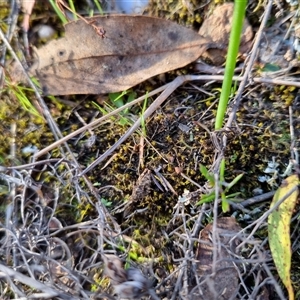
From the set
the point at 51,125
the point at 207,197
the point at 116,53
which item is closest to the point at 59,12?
the point at 116,53

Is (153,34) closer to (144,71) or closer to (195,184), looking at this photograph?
(144,71)

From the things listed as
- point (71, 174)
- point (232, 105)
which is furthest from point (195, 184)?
point (71, 174)

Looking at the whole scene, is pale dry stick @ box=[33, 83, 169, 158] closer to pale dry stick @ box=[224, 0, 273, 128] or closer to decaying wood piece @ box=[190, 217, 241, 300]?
pale dry stick @ box=[224, 0, 273, 128]

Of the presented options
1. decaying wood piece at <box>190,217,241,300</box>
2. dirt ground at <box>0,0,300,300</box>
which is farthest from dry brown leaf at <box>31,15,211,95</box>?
decaying wood piece at <box>190,217,241,300</box>

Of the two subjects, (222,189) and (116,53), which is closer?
(222,189)

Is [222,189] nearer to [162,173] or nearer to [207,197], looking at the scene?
[207,197]

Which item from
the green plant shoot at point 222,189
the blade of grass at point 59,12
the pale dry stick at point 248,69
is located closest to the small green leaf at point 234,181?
the green plant shoot at point 222,189
